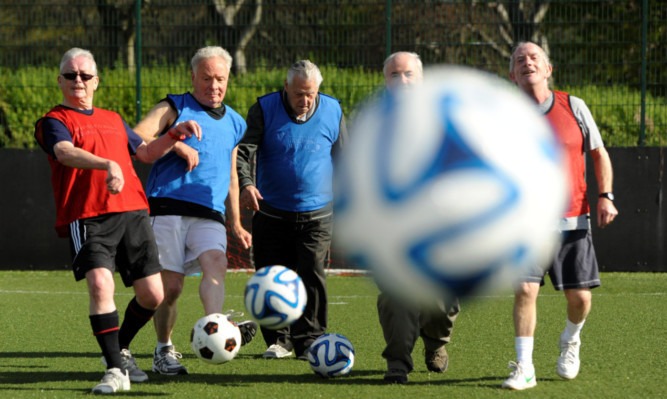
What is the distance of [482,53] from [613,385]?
801 cm

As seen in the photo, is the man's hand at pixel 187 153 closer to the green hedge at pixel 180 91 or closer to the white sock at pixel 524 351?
the white sock at pixel 524 351

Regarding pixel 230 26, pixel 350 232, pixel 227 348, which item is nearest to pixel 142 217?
pixel 227 348

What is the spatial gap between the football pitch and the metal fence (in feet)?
12.7

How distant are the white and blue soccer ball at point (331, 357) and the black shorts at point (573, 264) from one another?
50.7 inches

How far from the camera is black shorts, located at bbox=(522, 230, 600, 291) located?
5.65 metres

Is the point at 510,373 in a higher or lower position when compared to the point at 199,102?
lower

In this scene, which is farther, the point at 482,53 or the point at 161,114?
the point at 482,53

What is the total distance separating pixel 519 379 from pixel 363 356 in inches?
57.2

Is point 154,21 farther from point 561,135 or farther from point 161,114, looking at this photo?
point 561,135

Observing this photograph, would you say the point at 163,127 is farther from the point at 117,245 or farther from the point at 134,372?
the point at 134,372

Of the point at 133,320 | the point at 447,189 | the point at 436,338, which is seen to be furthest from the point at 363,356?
the point at 447,189

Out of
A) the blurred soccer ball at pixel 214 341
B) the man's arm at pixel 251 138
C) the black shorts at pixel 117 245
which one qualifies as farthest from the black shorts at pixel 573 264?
the black shorts at pixel 117 245

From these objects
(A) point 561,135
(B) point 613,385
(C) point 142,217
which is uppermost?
(A) point 561,135

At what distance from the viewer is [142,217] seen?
18.6ft
